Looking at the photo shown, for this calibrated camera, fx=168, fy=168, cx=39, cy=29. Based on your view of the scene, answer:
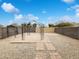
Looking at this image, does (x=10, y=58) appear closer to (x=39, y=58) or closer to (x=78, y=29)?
(x=39, y=58)

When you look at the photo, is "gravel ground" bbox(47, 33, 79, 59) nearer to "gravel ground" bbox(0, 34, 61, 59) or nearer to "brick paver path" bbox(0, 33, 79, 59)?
"brick paver path" bbox(0, 33, 79, 59)

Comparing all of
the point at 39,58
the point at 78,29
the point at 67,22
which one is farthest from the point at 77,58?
the point at 67,22

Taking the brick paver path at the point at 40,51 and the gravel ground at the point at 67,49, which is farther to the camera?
the gravel ground at the point at 67,49

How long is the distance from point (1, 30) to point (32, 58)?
1435cm

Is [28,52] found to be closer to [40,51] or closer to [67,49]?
[40,51]

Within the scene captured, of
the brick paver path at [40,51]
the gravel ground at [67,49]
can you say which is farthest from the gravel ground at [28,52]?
the gravel ground at [67,49]

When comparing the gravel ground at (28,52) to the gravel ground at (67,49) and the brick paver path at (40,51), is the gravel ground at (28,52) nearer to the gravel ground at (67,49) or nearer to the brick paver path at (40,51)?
the brick paver path at (40,51)

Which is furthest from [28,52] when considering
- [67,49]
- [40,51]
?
[67,49]

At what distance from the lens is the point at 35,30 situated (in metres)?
51.0

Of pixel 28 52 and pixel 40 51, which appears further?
pixel 40 51

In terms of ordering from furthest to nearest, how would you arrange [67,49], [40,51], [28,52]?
[67,49], [40,51], [28,52]

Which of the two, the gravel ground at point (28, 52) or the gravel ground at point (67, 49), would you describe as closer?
the gravel ground at point (28, 52)

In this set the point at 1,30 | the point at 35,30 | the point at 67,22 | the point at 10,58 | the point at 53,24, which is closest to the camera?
the point at 10,58

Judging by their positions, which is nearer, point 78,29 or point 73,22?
point 78,29
